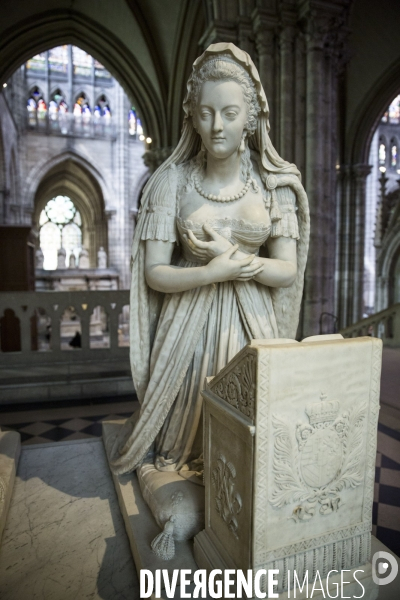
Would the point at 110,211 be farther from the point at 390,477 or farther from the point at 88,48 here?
the point at 390,477

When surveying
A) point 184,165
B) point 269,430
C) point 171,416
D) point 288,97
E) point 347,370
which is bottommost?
point 171,416

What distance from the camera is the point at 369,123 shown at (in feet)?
37.7

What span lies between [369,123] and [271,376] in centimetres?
1238

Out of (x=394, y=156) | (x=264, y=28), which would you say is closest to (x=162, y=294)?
(x=264, y=28)

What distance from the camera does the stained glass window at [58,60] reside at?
842 inches

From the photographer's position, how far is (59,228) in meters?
26.3

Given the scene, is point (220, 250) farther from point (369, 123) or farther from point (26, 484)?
point (369, 123)

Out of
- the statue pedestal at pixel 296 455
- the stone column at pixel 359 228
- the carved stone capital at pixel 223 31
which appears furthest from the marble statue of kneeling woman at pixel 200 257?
the stone column at pixel 359 228

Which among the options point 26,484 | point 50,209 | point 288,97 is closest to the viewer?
point 26,484

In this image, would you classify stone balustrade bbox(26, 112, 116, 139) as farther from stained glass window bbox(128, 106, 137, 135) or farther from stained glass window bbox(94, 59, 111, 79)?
stained glass window bbox(94, 59, 111, 79)

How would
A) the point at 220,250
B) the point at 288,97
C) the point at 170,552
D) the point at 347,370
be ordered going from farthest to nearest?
1. the point at 288,97
2. the point at 220,250
3. the point at 170,552
4. the point at 347,370

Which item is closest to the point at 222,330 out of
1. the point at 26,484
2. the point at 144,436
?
the point at 144,436

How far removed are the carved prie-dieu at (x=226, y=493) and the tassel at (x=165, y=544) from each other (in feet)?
0.81

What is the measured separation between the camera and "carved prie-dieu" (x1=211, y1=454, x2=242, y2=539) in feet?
4.19
